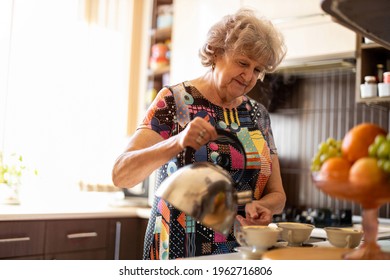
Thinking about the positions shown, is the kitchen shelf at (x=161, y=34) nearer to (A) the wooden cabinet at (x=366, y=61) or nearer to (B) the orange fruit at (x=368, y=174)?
(A) the wooden cabinet at (x=366, y=61)

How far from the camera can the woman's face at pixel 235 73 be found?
4.45ft

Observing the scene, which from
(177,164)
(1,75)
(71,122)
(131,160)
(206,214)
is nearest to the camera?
(206,214)

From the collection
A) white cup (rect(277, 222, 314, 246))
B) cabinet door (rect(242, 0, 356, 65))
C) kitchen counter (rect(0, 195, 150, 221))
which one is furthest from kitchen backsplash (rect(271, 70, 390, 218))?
white cup (rect(277, 222, 314, 246))

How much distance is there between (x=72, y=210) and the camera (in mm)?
2461

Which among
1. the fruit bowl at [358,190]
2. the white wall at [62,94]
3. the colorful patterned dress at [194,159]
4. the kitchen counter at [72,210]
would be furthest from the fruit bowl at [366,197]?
the white wall at [62,94]

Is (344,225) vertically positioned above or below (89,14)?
below

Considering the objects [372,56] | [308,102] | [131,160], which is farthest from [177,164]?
[308,102]

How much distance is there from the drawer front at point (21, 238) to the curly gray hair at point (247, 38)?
4.18 ft

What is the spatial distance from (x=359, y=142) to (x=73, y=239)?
185 centimetres

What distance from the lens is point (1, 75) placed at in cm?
275

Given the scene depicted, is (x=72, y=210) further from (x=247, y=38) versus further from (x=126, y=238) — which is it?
(x=247, y=38)

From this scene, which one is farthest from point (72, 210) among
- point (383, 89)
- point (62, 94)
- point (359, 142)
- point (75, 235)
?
point (359, 142)
